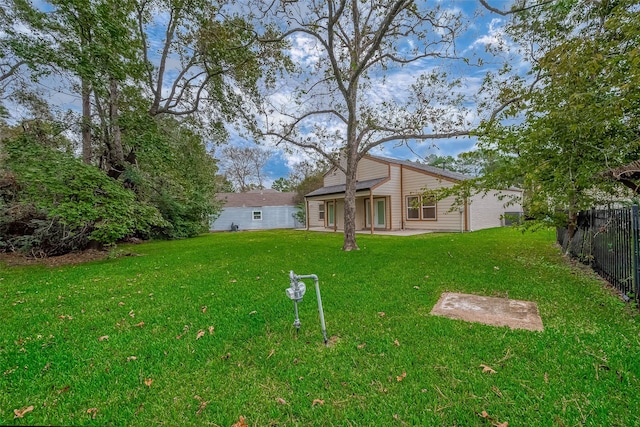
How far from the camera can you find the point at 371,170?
59.5 ft

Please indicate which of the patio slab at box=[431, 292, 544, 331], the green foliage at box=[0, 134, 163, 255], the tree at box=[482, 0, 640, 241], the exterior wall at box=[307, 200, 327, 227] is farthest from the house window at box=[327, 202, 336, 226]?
the patio slab at box=[431, 292, 544, 331]

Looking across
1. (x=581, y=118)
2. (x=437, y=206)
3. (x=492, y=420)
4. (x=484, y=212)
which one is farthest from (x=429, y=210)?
(x=492, y=420)

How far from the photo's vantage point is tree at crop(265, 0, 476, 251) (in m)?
8.05

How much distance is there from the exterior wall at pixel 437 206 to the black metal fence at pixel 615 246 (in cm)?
860

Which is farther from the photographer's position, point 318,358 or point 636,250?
point 636,250

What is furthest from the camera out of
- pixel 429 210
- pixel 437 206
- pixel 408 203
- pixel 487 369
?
pixel 408 203

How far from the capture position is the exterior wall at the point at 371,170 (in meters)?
17.3

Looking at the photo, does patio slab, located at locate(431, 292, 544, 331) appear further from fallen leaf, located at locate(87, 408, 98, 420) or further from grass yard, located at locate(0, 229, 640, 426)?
fallen leaf, located at locate(87, 408, 98, 420)

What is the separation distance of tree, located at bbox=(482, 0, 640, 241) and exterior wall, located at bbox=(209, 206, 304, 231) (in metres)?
21.3

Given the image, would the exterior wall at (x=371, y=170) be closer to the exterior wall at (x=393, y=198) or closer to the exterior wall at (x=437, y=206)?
the exterior wall at (x=393, y=198)

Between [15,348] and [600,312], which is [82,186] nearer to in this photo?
[15,348]

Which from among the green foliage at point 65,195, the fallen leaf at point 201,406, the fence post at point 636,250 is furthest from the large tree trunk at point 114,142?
the fence post at point 636,250

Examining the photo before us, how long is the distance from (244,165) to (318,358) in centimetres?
3553

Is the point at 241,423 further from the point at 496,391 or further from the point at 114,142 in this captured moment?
the point at 114,142
